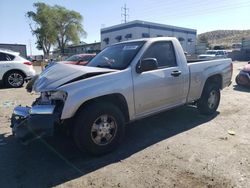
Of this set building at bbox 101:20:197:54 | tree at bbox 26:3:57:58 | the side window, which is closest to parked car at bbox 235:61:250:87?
the side window

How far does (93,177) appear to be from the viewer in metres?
3.64

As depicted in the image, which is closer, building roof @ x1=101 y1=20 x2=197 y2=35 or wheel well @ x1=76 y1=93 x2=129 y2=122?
wheel well @ x1=76 y1=93 x2=129 y2=122

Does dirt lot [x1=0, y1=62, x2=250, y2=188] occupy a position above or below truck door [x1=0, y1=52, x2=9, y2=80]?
below

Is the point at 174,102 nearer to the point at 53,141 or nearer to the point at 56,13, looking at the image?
the point at 53,141

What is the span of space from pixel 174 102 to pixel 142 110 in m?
0.99

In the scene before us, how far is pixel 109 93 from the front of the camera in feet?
13.8

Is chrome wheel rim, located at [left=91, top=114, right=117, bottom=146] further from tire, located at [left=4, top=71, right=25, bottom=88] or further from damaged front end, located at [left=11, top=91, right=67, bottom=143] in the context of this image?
tire, located at [left=4, top=71, right=25, bottom=88]

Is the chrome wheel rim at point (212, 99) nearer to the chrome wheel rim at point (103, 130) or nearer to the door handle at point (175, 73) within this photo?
the door handle at point (175, 73)

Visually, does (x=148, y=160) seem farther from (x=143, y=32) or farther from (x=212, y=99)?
(x=143, y=32)

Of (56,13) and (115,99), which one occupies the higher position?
(56,13)

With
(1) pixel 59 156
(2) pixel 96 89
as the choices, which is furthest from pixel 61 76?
(1) pixel 59 156

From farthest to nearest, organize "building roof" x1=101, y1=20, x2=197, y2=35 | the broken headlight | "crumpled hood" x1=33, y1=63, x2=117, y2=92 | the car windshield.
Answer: "building roof" x1=101, y1=20, x2=197, y2=35 < the car windshield < "crumpled hood" x1=33, y1=63, x2=117, y2=92 < the broken headlight

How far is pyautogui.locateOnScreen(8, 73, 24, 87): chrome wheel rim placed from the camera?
39.6 ft

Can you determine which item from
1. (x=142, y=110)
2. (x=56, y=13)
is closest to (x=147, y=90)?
(x=142, y=110)
